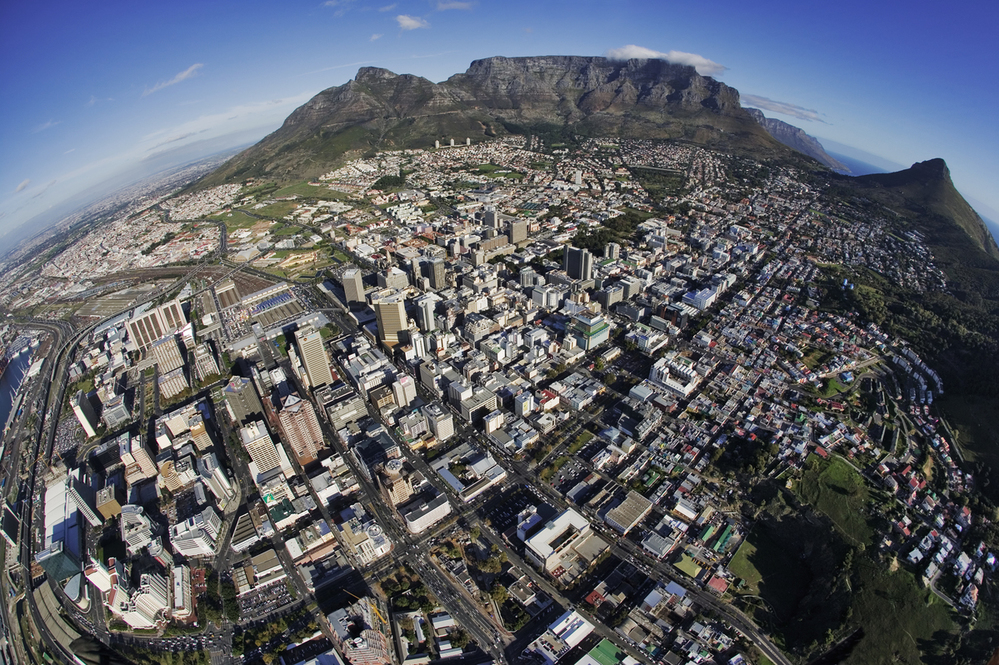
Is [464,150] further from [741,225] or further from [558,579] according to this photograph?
[558,579]

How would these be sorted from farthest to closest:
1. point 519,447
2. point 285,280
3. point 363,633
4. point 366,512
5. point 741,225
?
point 741,225 < point 285,280 < point 519,447 < point 366,512 < point 363,633

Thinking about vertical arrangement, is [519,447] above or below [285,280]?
below

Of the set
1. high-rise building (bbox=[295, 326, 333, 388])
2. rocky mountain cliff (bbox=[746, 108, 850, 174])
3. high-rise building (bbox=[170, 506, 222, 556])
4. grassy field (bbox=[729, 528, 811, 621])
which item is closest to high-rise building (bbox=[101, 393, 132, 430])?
high-rise building (bbox=[295, 326, 333, 388])

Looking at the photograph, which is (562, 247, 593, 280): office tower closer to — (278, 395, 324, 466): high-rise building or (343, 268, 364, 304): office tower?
(343, 268, 364, 304): office tower

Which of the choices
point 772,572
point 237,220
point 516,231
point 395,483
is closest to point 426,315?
point 395,483

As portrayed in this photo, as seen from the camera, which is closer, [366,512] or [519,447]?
[366,512]

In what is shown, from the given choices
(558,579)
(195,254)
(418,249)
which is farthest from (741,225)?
(195,254)

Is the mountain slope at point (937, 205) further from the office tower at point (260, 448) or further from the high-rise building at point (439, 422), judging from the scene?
the office tower at point (260, 448)
